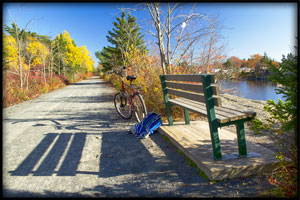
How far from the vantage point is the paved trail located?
2090 mm

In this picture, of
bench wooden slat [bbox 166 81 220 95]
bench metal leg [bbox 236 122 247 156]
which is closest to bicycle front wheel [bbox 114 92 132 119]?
bench wooden slat [bbox 166 81 220 95]

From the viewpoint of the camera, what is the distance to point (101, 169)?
2.64m

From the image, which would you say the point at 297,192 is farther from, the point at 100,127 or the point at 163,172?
the point at 100,127

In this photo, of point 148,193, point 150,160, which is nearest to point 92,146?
point 150,160

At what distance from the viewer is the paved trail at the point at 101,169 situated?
209cm

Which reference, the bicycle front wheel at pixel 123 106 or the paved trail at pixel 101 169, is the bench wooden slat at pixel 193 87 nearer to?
the paved trail at pixel 101 169

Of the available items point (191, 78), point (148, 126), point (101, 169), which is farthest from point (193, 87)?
point (101, 169)

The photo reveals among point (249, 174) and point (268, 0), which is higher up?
point (268, 0)

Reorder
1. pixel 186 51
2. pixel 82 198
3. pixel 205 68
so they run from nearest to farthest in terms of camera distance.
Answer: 1. pixel 82 198
2. pixel 186 51
3. pixel 205 68

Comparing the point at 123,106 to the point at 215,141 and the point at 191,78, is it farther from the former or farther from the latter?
the point at 215,141

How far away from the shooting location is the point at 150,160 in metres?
2.85

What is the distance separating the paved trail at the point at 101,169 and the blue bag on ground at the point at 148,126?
0.13m

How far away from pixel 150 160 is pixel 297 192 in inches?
68.1

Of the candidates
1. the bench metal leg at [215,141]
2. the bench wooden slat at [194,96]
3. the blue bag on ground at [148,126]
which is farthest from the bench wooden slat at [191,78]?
the blue bag on ground at [148,126]
